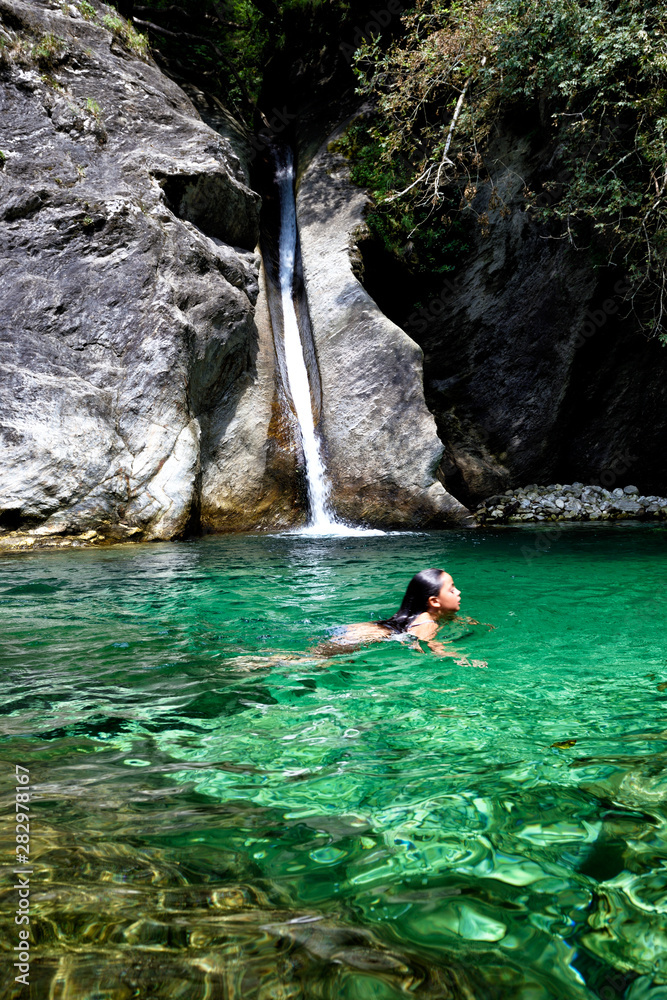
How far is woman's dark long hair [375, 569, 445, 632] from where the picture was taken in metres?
4.91

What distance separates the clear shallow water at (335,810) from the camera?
1464mm

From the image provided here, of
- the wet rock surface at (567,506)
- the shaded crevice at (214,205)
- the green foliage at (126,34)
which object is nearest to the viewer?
the shaded crevice at (214,205)

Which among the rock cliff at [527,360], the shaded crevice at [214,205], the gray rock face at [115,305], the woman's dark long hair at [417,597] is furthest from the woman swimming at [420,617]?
the shaded crevice at [214,205]

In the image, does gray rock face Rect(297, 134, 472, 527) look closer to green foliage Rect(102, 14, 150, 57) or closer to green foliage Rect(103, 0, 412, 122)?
green foliage Rect(102, 14, 150, 57)

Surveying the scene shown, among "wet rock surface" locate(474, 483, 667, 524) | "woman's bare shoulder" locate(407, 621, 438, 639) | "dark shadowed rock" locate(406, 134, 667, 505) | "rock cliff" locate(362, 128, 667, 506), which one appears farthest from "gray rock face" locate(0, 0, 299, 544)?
"woman's bare shoulder" locate(407, 621, 438, 639)

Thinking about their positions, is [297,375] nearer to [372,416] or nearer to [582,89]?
[372,416]

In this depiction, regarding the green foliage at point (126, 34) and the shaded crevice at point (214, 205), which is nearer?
the shaded crevice at point (214, 205)

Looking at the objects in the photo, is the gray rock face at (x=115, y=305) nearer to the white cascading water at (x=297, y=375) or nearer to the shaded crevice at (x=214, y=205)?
the shaded crevice at (x=214, y=205)

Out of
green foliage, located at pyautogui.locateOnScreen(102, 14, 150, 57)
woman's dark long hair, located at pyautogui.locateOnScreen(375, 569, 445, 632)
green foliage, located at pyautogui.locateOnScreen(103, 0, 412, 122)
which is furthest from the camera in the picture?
green foliage, located at pyautogui.locateOnScreen(103, 0, 412, 122)

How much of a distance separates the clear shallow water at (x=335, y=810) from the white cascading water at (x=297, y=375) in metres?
7.92

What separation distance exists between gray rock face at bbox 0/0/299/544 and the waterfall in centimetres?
60

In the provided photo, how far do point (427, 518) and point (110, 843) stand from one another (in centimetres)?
1129

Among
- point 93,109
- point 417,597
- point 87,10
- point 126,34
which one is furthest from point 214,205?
point 417,597

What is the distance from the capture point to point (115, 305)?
11.5 m
